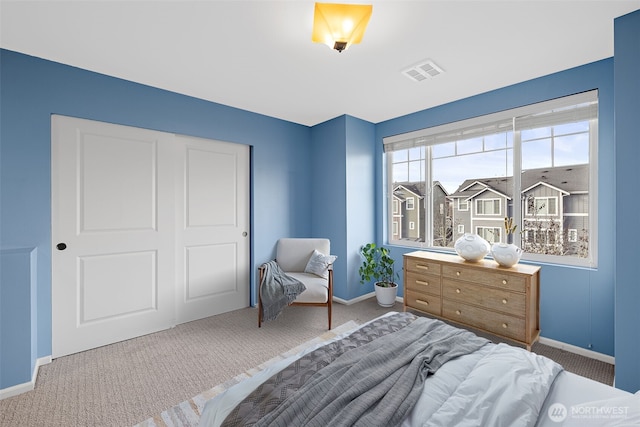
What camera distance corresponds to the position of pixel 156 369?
93.0 inches

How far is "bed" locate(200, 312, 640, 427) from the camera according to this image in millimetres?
1031

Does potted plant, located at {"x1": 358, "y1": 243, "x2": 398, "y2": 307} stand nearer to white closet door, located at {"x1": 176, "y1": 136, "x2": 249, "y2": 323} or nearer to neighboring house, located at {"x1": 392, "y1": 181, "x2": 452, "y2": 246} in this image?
neighboring house, located at {"x1": 392, "y1": 181, "x2": 452, "y2": 246}

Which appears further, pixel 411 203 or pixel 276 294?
pixel 411 203

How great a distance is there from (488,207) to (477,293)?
103 centimetres

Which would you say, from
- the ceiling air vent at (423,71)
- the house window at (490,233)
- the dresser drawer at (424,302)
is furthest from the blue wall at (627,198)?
the dresser drawer at (424,302)

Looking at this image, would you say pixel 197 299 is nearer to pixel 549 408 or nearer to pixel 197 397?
pixel 197 397

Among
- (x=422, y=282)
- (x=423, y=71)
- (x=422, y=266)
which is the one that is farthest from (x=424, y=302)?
(x=423, y=71)

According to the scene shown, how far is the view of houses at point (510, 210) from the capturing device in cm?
274

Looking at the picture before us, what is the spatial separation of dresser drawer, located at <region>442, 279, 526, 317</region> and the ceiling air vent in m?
2.06

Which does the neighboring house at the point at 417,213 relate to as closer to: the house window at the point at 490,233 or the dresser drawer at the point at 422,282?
the house window at the point at 490,233

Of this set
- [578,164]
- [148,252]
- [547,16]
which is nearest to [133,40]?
[148,252]

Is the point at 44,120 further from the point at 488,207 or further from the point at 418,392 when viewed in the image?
the point at 488,207

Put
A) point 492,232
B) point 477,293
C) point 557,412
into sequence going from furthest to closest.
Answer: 1. point 492,232
2. point 477,293
3. point 557,412

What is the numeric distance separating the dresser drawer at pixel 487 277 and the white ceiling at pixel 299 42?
1.87 metres
